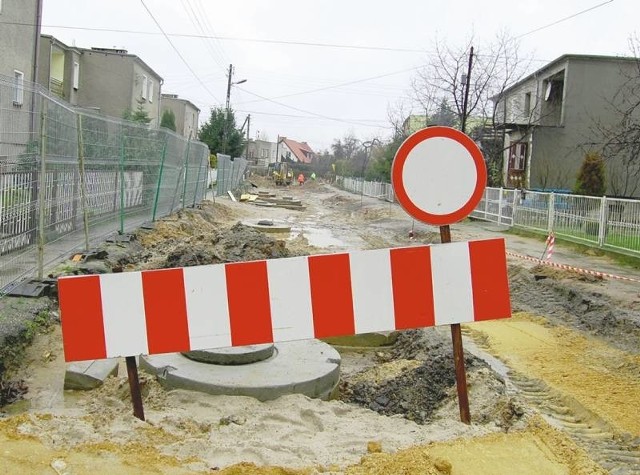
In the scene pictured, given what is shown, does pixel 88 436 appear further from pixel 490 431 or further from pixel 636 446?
pixel 636 446

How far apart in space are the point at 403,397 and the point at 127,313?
2.48 meters

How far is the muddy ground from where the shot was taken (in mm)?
3387

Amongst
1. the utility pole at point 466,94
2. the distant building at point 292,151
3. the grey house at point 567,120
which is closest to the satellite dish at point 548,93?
the grey house at point 567,120

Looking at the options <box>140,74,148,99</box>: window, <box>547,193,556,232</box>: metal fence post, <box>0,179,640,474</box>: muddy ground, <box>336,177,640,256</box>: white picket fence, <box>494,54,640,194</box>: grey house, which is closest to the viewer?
<box>0,179,640,474</box>: muddy ground

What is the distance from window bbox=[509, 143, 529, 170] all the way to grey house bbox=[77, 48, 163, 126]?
23.3 m

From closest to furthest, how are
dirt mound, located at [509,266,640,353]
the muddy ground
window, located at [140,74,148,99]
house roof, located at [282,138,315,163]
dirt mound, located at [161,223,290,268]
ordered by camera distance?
the muddy ground < dirt mound, located at [509,266,640,353] < dirt mound, located at [161,223,290,268] < window, located at [140,74,148,99] < house roof, located at [282,138,315,163]


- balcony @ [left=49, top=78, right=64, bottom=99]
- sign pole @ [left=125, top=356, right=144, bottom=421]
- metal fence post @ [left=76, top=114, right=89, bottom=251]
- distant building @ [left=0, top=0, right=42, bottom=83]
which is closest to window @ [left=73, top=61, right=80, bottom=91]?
balcony @ [left=49, top=78, right=64, bottom=99]

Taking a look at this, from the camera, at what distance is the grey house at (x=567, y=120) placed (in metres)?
34.1

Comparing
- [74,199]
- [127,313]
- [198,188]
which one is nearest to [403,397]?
[127,313]

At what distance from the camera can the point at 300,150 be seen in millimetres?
145375

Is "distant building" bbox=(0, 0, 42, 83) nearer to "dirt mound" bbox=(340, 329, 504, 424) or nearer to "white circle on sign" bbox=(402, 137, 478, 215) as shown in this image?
"dirt mound" bbox=(340, 329, 504, 424)

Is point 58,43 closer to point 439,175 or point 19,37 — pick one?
point 19,37

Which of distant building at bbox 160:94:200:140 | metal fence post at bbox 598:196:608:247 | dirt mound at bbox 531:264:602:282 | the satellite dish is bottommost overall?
dirt mound at bbox 531:264:602:282

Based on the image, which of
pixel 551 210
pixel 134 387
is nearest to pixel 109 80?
pixel 551 210
